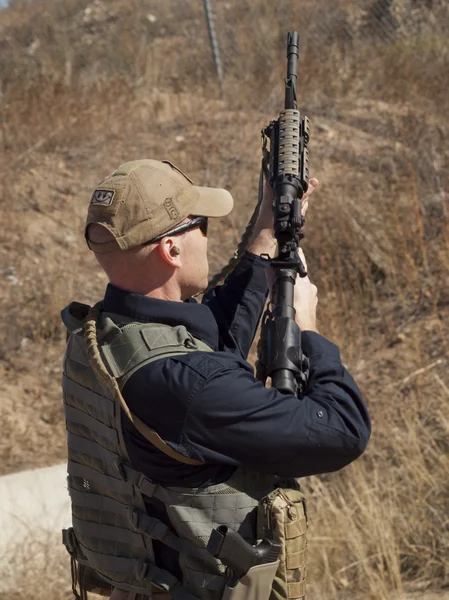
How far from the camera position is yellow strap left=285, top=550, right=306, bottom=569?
77.4 inches

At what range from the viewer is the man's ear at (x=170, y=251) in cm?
201

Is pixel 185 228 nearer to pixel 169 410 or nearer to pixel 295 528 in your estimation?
pixel 169 410

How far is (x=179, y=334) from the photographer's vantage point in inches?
75.9

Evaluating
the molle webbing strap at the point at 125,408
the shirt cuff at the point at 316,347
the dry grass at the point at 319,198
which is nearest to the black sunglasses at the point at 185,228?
the molle webbing strap at the point at 125,408

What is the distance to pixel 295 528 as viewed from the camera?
76.6 inches

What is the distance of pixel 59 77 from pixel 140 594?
25.7 feet

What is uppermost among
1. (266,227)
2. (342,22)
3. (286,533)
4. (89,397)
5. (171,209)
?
(342,22)

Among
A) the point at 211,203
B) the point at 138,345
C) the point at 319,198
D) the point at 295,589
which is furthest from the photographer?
the point at 319,198

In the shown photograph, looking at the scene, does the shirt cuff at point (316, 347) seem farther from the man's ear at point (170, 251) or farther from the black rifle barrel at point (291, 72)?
the black rifle barrel at point (291, 72)

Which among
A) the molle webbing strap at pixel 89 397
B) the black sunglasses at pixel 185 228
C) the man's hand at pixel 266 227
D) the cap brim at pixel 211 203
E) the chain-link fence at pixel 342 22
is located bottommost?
the molle webbing strap at pixel 89 397

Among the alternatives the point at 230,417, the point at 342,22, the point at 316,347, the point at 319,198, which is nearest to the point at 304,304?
the point at 316,347

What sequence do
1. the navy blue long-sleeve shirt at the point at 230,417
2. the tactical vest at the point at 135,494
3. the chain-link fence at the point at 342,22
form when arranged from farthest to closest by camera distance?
the chain-link fence at the point at 342,22, the tactical vest at the point at 135,494, the navy blue long-sleeve shirt at the point at 230,417

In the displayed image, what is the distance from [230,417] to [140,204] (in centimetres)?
57

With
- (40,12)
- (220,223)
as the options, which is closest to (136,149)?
(220,223)
